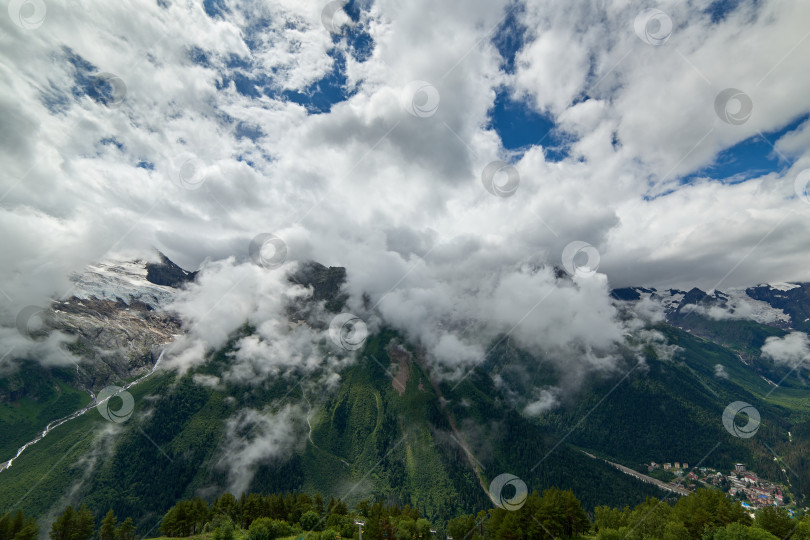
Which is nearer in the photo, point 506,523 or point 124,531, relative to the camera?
point 506,523

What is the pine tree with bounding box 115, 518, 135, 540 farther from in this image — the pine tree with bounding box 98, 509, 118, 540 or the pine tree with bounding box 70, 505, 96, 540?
the pine tree with bounding box 70, 505, 96, 540

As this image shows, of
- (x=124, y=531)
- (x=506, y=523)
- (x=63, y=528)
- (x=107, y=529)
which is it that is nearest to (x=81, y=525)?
(x=63, y=528)

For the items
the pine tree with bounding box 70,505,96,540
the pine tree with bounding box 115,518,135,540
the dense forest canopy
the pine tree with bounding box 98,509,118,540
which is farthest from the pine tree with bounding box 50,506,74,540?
the pine tree with bounding box 115,518,135,540

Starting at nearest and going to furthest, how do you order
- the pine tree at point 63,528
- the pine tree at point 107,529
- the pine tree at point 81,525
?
1. the pine tree at point 63,528
2. the pine tree at point 81,525
3. the pine tree at point 107,529

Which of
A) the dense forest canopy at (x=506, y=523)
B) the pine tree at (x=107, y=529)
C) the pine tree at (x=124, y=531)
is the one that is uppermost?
the dense forest canopy at (x=506, y=523)

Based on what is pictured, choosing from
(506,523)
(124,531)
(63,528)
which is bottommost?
(124,531)

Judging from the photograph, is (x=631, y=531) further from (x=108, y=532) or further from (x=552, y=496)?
(x=108, y=532)

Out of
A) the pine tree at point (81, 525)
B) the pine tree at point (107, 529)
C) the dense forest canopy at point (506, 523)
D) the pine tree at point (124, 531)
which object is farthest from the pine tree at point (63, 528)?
the pine tree at point (124, 531)

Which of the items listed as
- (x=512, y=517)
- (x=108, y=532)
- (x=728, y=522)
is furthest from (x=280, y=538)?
(x=728, y=522)

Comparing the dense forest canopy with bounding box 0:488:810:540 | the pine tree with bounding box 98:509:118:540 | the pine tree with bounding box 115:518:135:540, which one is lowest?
the pine tree with bounding box 115:518:135:540

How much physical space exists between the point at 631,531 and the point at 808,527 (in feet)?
102

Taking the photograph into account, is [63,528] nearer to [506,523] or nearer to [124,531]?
[124,531]

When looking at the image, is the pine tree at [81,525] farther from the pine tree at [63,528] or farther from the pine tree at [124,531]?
the pine tree at [124,531]

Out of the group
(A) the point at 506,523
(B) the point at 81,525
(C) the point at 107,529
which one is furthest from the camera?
(C) the point at 107,529
